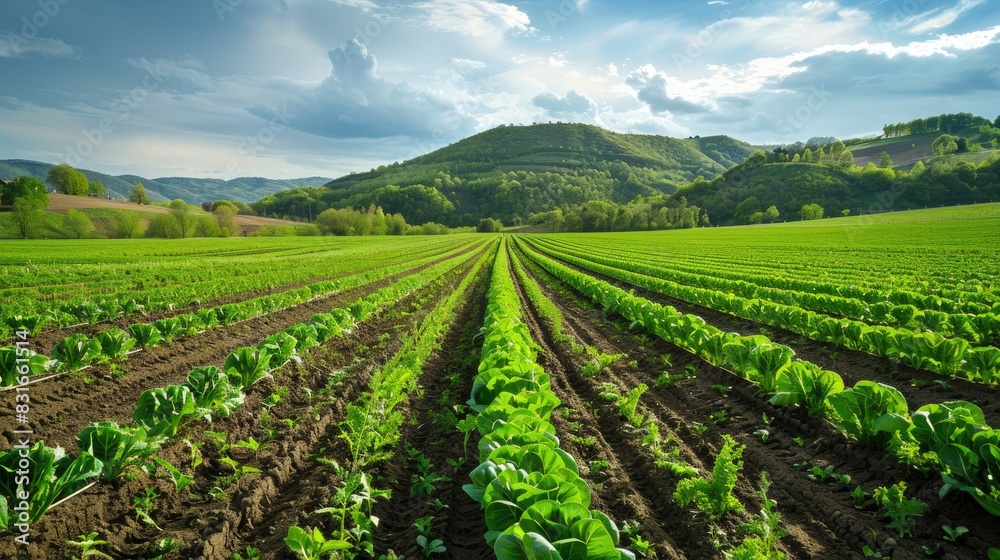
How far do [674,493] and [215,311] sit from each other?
11.2 m

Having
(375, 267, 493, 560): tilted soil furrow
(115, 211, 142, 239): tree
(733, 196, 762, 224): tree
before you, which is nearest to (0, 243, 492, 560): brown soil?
(375, 267, 493, 560): tilted soil furrow

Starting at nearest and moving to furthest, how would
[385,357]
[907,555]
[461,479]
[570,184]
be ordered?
[907,555] → [461,479] → [385,357] → [570,184]

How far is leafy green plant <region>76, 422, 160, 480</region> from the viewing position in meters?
4.01

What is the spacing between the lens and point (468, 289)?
810 inches

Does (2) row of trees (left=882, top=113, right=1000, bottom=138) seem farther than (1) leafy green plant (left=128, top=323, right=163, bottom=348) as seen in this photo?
Yes

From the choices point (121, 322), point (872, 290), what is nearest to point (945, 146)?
point (872, 290)

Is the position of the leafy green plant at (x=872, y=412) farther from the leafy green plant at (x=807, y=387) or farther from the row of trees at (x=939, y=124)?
the row of trees at (x=939, y=124)

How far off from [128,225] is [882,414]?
9020 centimetres

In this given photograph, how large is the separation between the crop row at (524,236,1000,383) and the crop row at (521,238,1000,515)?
227 cm

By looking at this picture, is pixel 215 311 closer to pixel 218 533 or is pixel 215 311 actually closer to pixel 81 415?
pixel 81 415

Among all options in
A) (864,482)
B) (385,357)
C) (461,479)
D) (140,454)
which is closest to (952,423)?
(864,482)

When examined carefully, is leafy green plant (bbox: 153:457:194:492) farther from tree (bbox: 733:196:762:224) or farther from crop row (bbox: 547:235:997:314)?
tree (bbox: 733:196:762:224)

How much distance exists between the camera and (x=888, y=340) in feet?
24.4

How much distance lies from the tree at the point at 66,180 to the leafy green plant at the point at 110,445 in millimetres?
128654
